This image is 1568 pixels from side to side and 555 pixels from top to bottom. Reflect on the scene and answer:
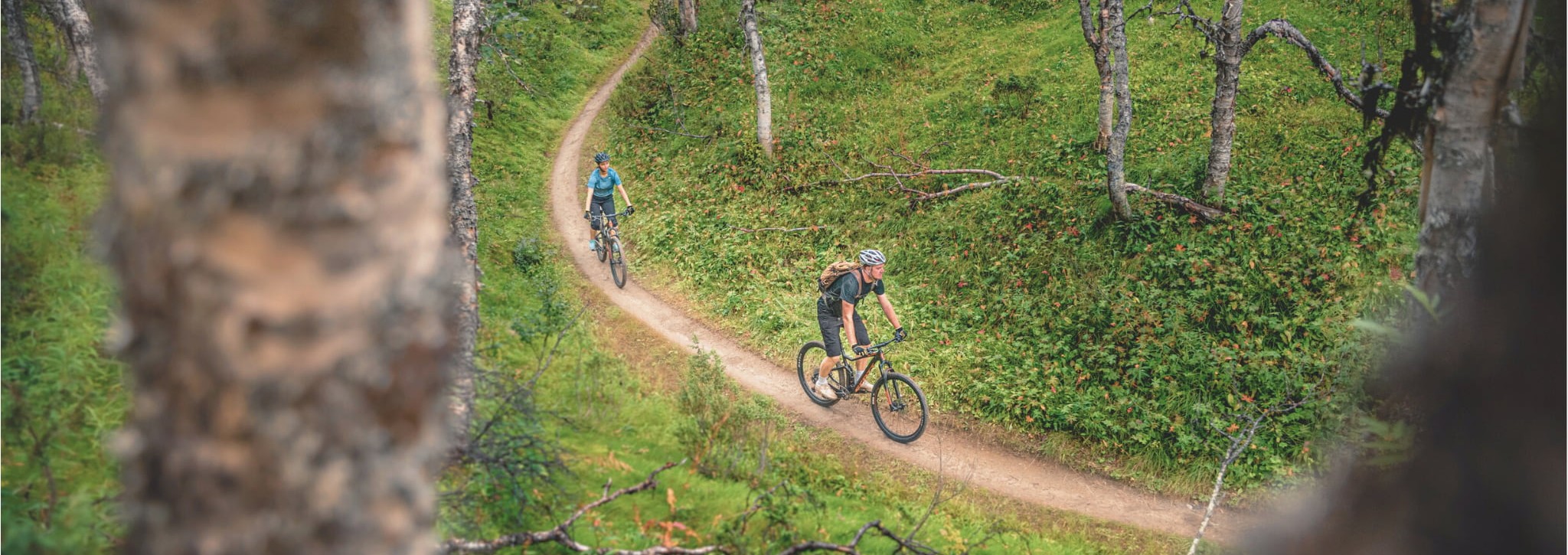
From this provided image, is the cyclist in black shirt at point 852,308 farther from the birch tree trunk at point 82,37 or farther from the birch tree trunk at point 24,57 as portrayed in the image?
the birch tree trunk at point 24,57

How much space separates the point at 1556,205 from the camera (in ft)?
7.47

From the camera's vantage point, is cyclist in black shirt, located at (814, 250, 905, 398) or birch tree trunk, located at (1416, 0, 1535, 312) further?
cyclist in black shirt, located at (814, 250, 905, 398)

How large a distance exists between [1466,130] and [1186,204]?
11441mm

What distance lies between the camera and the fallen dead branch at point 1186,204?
46.3ft

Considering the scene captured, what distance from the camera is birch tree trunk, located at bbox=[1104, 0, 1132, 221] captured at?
13766mm

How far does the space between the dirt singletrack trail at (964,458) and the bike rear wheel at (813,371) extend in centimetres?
15

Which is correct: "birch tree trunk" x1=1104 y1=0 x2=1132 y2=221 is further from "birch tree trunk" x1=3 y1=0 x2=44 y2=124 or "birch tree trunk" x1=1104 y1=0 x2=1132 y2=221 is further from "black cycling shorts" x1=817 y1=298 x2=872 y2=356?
"birch tree trunk" x1=3 y1=0 x2=44 y2=124

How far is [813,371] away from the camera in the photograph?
39.7ft

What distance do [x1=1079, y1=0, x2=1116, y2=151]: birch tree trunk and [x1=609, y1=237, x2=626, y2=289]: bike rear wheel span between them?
31.3ft

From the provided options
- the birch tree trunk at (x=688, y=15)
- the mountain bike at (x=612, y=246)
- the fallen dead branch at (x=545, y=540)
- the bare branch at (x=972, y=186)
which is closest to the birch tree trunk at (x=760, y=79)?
the bare branch at (x=972, y=186)

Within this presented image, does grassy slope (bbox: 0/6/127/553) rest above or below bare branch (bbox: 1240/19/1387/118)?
below

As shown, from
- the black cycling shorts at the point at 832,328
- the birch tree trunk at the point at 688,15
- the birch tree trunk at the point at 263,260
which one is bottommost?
the black cycling shorts at the point at 832,328

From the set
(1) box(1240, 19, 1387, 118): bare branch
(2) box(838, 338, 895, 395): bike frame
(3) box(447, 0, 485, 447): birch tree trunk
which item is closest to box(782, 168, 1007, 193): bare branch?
(1) box(1240, 19, 1387, 118): bare branch

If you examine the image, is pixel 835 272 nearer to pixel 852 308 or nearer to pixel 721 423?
pixel 852 308
